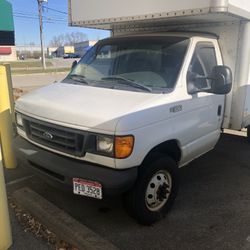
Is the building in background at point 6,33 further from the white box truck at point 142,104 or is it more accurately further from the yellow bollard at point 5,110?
the yellow bollard at point 5,110

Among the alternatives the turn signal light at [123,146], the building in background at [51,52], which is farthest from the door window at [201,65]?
the building in background at [51,52]

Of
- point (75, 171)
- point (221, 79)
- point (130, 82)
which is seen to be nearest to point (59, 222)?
point (75, 171)

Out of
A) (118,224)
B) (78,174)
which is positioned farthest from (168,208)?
(78,174)

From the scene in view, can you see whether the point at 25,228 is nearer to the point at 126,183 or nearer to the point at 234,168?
the point at 126,183

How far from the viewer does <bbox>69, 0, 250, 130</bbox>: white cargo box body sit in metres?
3.98

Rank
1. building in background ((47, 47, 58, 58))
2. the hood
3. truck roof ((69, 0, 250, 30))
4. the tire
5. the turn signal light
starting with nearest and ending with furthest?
the turn signal light
the hood
the tire
truck roof ((69, 0, 250, 30))
building in background ((47, 47, 58, 58))

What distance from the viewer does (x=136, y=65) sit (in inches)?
163

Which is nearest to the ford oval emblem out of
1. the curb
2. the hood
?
the hood

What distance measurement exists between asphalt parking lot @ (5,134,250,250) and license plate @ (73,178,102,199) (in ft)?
0.87

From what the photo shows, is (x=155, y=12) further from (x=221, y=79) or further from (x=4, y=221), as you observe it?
(x=4, y=221)

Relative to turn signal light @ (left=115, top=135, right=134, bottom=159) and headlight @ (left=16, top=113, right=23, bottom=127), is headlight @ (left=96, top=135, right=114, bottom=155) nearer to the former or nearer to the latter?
turn signal light @ (left=115, top=135, right=134, bottom=159)

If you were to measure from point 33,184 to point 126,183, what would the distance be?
199 centimetres

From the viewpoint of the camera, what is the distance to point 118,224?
3658mm

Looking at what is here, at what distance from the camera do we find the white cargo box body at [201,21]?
157 inches
